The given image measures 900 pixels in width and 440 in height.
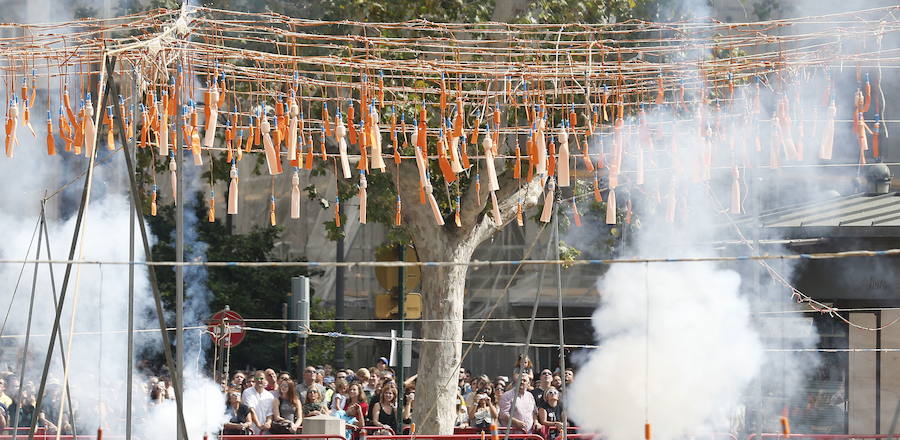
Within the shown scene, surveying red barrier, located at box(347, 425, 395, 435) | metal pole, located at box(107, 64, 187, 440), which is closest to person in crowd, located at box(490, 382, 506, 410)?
red barrier, located at box(347, 425, 395, 435)

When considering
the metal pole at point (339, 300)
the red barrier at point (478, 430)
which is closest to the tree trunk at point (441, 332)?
the red barrier at point (478, 430)

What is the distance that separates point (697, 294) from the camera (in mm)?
12039

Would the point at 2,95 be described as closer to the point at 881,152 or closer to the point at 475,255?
the point at 475,255

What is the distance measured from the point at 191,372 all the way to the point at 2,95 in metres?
4.76

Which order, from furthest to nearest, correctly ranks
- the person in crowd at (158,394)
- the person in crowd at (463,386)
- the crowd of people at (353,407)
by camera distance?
1. the person in crowd at (463,386)
2. the person in crowd at (158,394)
3. the crowd of people at (353,407)

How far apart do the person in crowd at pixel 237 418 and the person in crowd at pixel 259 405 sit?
5 centimetres

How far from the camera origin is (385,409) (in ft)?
38.5

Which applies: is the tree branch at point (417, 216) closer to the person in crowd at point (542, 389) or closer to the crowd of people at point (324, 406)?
the crowd of people at point (324, 406)

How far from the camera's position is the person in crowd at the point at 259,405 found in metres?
11.6

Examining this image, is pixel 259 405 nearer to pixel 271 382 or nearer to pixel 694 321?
pixel 271 382

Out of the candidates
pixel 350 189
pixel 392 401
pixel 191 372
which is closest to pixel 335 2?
pixel 350 189

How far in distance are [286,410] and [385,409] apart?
0.99 meters

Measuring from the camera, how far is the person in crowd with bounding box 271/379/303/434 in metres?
11.6

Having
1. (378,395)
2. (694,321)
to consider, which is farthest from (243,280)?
(694,321)
